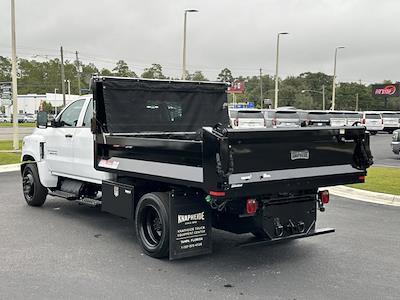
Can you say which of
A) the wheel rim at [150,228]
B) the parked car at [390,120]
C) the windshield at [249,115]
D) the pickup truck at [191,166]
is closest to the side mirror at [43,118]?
the pickup truck at [191,166]

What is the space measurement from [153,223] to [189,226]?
76 centimetres

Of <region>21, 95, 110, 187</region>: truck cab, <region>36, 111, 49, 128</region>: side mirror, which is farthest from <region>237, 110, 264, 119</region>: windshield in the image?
<region>36, 111, 49, 128</region>: side mirror

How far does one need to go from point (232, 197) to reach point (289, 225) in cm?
115

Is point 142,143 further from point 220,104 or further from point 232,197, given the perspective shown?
point 220,104

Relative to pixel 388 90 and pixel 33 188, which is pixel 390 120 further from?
pixel 33 188

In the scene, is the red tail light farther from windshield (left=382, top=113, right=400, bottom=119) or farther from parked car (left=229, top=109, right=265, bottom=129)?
windshield (left=382, top=113, right=400, bottom=119)

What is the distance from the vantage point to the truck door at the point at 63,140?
336 inches

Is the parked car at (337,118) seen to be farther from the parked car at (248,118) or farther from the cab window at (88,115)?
the cab window at (88,115)

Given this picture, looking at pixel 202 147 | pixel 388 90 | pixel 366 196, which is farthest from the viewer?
pixel 388 90

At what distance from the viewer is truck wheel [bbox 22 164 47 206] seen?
9.47 m

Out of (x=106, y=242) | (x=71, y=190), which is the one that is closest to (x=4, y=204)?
(x=71, y=190)

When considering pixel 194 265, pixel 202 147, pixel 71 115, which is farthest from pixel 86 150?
pixel 202 147

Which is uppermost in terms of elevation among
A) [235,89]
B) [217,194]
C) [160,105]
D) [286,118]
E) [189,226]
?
[235,89]

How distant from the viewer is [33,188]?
959 centimetres
